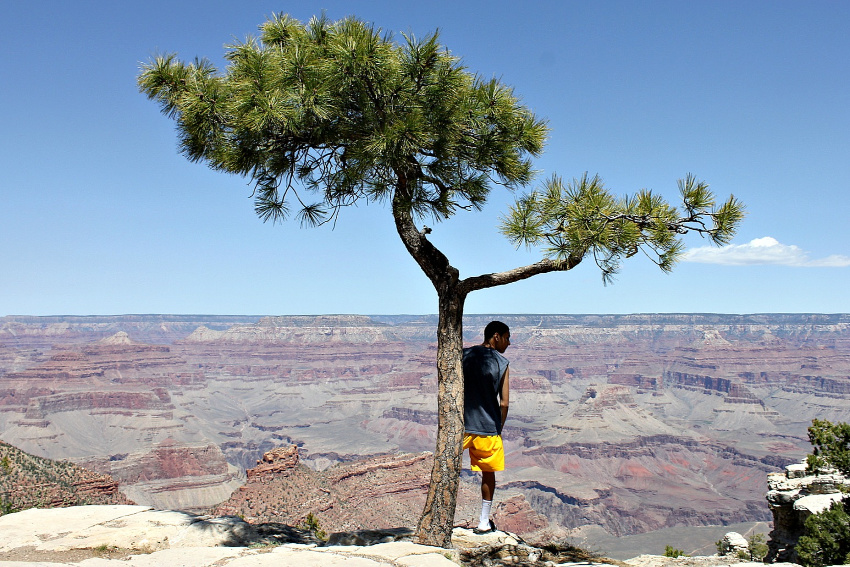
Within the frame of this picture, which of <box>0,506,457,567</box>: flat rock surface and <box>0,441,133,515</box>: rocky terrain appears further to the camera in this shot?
<box>0,441,133,515</box>: rocky terrain

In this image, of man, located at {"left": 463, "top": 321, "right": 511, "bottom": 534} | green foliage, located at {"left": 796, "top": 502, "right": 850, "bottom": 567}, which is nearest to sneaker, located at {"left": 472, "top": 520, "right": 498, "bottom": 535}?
man, located at {"left": 463, "top": 321, "right": 511, "bottom": 534}

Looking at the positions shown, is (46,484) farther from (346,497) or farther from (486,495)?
(486,495)

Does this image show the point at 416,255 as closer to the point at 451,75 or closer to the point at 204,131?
the point at 451,75

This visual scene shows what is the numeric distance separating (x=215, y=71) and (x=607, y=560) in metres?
7.80

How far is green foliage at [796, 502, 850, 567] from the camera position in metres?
7.38

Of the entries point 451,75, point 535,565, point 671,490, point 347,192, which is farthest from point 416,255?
point 671,490

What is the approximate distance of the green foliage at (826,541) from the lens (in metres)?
7.38

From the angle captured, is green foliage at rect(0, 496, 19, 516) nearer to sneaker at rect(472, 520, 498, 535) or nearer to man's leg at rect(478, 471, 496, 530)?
sneaker at rect(472, 520, 498, 535)

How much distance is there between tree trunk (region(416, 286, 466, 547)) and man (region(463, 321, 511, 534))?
0.98 ft

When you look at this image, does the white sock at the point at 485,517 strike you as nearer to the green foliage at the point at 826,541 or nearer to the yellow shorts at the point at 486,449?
the yellow shorts at the point at 486,449

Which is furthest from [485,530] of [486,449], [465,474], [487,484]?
[465,474]

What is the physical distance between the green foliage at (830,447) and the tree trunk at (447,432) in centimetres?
729

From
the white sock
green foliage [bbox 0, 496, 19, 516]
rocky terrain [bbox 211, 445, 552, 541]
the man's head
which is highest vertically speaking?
the man's head

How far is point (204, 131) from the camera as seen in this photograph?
7.48m
